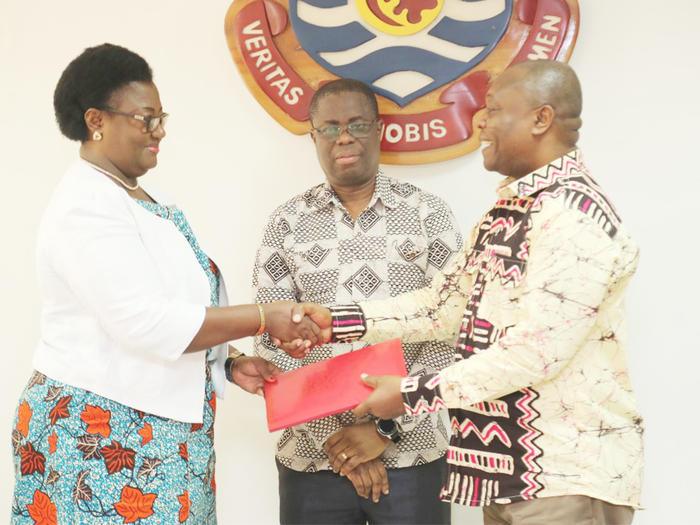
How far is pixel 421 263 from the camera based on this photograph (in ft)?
8.11

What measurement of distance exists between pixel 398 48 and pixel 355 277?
90 cm

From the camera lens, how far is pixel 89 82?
193 centimetres

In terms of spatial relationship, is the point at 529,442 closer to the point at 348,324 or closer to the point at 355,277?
the point at 348,324

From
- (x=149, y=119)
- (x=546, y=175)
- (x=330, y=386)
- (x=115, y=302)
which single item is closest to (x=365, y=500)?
(x=330, y=386)

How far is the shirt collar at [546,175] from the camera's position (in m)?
1.75

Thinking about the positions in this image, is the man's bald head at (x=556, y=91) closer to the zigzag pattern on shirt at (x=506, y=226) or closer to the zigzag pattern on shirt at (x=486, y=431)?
the zigzag pattern on shirt at (x=506, y=226)

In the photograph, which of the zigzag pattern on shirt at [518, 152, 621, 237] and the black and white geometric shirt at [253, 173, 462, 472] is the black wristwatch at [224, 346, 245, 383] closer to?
the black and white geometric shirt at [253, 173, 462, 472]

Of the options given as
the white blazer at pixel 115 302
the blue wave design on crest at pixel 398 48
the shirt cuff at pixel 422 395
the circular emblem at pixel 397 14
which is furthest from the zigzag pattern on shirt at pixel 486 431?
the circular emblem at pixel 397 14

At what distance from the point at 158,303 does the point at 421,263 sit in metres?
0.95

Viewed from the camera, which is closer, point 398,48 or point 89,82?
point 89,82

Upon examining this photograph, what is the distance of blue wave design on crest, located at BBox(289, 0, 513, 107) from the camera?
106 inches

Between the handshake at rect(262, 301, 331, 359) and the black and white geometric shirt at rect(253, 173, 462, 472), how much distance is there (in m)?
0.23

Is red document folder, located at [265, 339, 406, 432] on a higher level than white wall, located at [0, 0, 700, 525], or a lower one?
lower

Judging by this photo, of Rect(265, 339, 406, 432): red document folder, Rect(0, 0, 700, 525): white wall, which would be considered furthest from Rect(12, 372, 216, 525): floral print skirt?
Rect(0, 0, 700, 525): white wall
